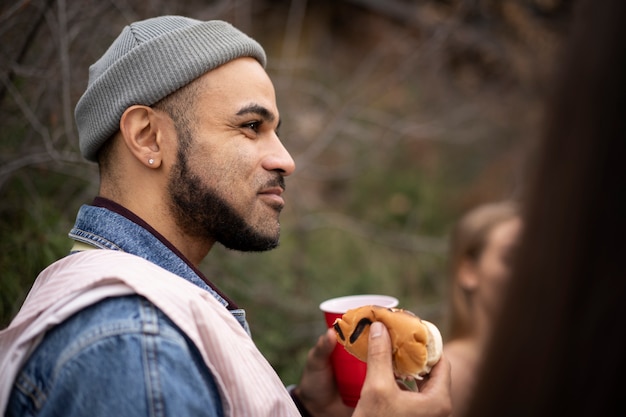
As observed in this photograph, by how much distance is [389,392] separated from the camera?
127 cm

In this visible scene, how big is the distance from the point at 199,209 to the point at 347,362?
72 centimetres

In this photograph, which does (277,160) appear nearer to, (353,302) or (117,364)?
(353,302)

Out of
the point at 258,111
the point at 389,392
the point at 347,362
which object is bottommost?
the point at 347,362

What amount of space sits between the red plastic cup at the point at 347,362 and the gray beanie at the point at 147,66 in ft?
3.01

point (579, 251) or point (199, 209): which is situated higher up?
point (579, 251)

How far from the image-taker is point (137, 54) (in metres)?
1.68

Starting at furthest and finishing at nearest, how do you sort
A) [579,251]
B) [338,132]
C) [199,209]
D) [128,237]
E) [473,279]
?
[338,132]
[473,279]
[199,209]
[128,237]
[579,251]

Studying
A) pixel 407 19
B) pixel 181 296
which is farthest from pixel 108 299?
pixel 407 19

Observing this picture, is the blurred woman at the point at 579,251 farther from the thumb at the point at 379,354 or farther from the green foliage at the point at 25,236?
the green foliage at the point at 25,236

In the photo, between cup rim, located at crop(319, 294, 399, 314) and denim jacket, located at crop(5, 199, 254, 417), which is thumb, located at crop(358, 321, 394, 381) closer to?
cup rim, located at crop(319, 294, 399, 314)

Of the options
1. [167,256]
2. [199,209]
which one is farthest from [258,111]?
[167,256]

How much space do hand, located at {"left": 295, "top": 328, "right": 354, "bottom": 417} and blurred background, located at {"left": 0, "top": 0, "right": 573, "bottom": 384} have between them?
113 centimetres


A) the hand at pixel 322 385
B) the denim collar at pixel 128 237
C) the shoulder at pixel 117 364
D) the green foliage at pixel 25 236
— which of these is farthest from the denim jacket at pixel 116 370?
the green foliage at pixel 25 236

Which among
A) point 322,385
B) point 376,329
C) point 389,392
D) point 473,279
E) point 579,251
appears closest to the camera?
point 579,251
